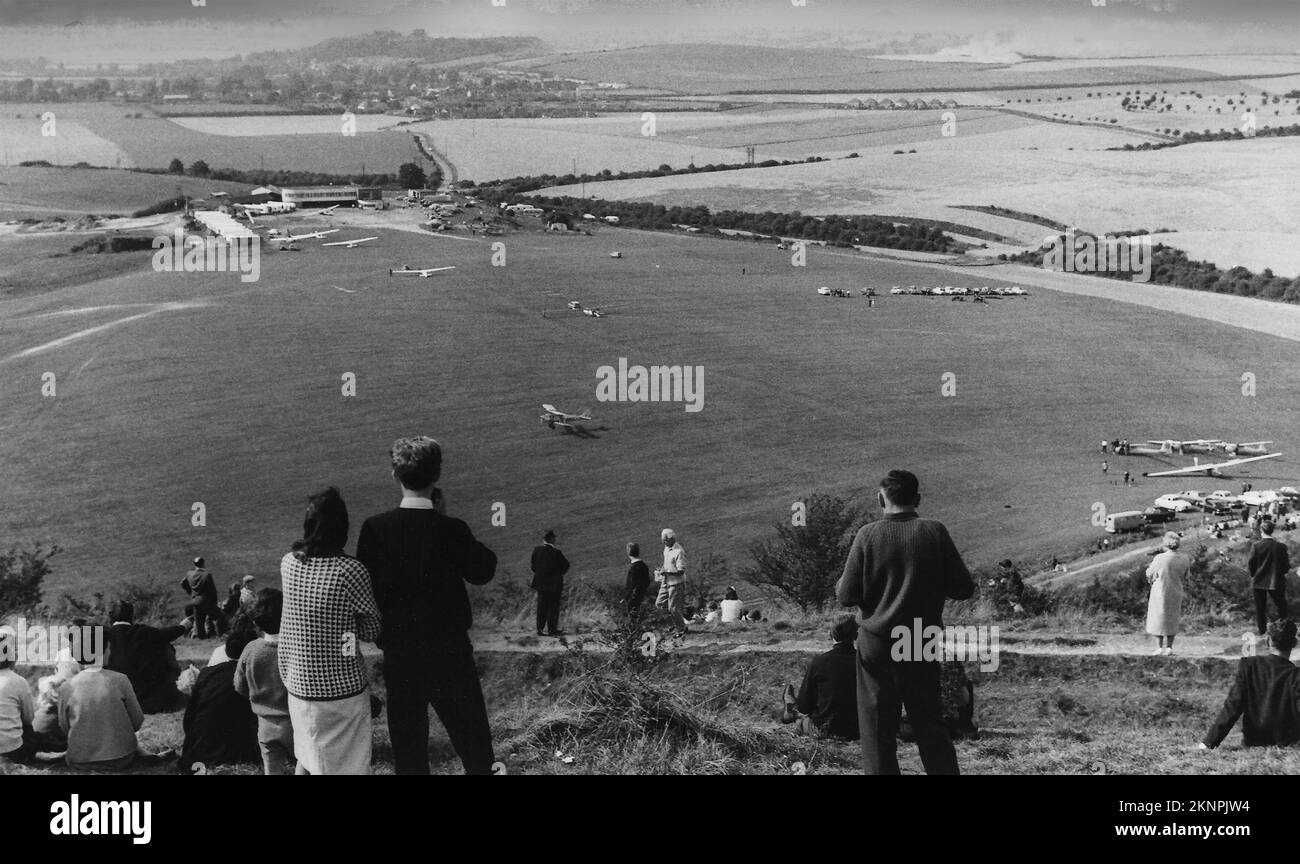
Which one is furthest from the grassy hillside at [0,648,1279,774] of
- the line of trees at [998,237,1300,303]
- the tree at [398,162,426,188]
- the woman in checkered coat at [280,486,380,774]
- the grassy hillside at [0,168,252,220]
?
the tree at [398,162,426,188]

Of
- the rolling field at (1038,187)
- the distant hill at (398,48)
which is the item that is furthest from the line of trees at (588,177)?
the distant hill at (398,48)

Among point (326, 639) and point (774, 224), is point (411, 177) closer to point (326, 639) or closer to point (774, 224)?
point (774, 224)

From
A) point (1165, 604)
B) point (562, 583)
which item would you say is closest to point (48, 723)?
point (562, 583)

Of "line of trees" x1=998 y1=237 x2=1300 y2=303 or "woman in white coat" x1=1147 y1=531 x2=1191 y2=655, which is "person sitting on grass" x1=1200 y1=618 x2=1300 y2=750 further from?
"line of trees" x1=998 y1=237 x2=1300 y2=303

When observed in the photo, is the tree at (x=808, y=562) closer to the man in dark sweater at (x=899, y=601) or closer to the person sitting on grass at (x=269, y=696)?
the man in dark sweater at (x=899, y=601)
